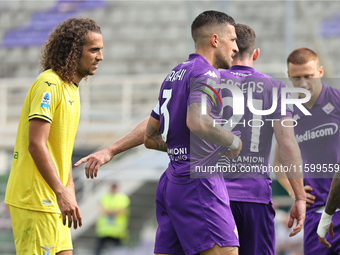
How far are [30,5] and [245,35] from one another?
20.1 meters

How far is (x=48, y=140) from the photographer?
3271mm

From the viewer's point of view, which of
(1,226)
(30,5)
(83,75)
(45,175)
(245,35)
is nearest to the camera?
(45,175)

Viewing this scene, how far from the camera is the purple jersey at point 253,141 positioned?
3686mm

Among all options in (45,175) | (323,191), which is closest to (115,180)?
(323,191)

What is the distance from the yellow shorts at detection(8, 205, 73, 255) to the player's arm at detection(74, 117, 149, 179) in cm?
41

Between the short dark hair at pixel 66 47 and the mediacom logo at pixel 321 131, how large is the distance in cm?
221

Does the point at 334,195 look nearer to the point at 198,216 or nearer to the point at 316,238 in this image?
the point at 316,238

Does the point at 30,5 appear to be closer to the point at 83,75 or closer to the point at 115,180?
the point at 115,180

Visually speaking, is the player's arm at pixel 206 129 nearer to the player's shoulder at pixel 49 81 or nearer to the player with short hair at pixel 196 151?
the player with short hair at pixel 196 151

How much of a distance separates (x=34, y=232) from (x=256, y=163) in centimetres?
172

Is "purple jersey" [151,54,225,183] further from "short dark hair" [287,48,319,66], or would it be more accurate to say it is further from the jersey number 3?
"short dark hair" [287,48,319,66]

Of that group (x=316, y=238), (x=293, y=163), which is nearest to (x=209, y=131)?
(x=293, y=163)

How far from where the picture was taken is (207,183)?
10.2 ft

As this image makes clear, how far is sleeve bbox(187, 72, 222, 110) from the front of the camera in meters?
3.06
